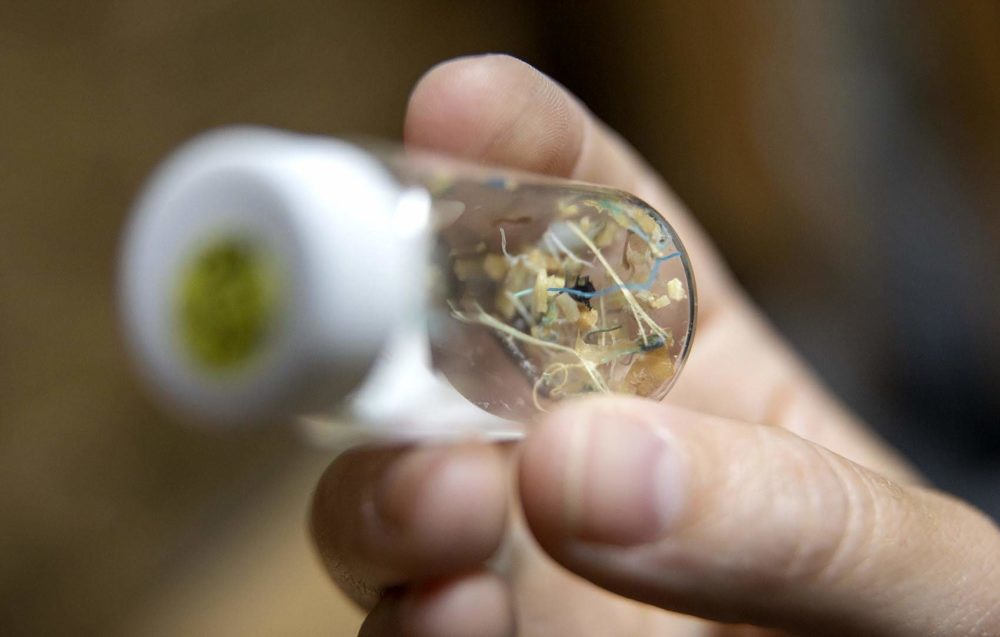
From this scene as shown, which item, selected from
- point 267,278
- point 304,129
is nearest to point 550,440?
point 267,278

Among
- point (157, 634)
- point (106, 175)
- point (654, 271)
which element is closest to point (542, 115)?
point (654, 271)

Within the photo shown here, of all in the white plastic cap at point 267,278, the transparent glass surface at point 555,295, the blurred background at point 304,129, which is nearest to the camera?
the white plastic cap at point 267,278

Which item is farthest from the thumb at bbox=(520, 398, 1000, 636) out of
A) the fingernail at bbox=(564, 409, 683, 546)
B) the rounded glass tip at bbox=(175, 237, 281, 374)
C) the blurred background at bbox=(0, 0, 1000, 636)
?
the blurred background at bbox=(0, 0, 1000, 636)

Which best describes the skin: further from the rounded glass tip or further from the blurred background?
the blurred background

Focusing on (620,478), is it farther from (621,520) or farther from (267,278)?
(267,278)

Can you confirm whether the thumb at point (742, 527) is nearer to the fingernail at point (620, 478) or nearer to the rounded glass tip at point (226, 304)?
the fingernail at point (620, 478)

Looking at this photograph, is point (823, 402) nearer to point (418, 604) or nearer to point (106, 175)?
point (418, 604)

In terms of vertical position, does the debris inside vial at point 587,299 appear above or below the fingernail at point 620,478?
above

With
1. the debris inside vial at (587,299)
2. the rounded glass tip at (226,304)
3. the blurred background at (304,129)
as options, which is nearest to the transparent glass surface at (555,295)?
the debris inside vial at (587,299)
